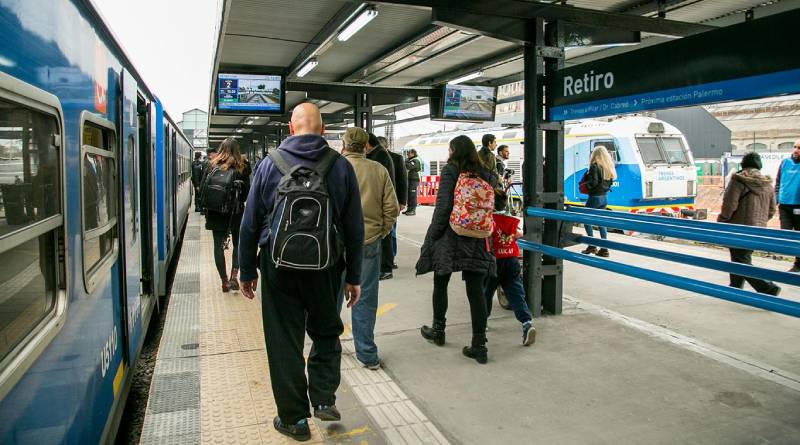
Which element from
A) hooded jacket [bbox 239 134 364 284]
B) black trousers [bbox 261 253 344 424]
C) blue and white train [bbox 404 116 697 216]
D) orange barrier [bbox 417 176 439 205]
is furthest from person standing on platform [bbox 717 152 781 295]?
orange barrier [bbox 417 176 439 205]

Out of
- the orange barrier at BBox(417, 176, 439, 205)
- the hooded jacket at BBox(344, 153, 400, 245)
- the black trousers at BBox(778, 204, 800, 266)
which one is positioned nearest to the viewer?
the hooded jacket at BBox(344, 153, 400, 245)

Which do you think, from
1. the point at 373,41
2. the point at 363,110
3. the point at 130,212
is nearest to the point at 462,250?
the point at 130,212

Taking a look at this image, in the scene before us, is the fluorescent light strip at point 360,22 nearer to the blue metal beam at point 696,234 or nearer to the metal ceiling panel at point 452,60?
the metal ceiling panel at point 452,60

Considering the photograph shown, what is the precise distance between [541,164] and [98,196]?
3.89 meters

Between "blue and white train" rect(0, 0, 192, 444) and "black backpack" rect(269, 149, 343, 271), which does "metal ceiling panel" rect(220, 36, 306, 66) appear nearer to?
"blue and white train" rect(0, 0, 192, 444)

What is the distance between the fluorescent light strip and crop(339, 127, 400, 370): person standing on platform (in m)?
3.30

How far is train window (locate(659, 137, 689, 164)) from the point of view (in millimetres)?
15688

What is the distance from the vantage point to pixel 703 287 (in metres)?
3.68

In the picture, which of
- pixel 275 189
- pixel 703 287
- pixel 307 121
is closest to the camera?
pixel 275 189

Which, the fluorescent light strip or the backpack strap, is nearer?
the backpack strap

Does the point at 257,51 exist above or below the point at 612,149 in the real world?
above

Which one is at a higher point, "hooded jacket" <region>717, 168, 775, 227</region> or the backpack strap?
the backpack strap

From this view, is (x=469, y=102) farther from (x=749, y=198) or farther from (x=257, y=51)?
(x=749, y=198)

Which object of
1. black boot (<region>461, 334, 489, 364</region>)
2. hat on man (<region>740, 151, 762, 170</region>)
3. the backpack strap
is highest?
hat on man (<region>740, 151, 762, 170</region>)
